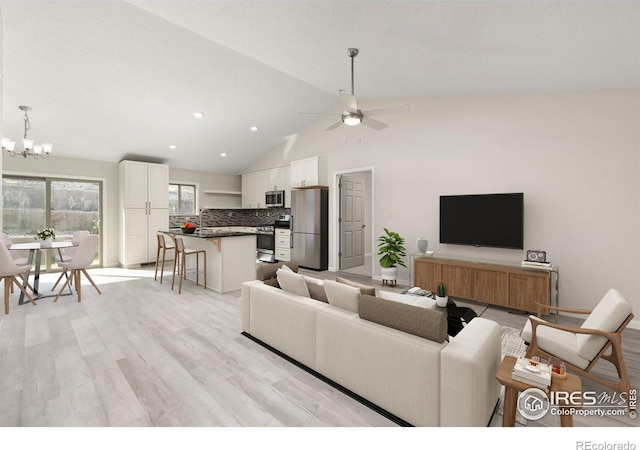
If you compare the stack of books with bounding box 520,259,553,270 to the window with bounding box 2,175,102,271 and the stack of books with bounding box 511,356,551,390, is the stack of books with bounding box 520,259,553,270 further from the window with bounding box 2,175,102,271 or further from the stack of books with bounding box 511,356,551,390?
A: the window with bounding box 2,175,102,271

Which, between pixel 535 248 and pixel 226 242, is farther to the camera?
pixel 226 242

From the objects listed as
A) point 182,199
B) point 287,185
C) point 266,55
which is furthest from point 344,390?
point 182,199

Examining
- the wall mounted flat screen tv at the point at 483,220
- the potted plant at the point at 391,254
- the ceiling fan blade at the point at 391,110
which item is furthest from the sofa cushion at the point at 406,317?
the potted plant at the point at 391,254

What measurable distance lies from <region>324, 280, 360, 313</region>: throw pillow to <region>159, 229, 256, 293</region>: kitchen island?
9.30ft

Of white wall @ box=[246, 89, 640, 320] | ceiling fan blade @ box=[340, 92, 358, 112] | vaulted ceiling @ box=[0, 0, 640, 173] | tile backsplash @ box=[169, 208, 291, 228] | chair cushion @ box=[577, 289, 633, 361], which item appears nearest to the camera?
chair cushion @ box=[577, 289, 633, 361]

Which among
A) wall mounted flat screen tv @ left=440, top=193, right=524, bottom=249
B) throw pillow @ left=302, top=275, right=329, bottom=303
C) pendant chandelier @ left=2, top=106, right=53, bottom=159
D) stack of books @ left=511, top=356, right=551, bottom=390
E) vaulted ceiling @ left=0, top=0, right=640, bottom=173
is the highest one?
vaulted ceiling @ left=0, top=0, right=640, bottom=173

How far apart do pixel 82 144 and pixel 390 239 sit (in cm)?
628

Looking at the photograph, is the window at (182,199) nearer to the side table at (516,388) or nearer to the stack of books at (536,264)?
the stack of books at (536,264)

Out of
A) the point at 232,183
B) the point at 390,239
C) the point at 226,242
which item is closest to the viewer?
the point at 226,242

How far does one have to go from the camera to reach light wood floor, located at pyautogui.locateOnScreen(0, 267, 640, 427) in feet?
6.01

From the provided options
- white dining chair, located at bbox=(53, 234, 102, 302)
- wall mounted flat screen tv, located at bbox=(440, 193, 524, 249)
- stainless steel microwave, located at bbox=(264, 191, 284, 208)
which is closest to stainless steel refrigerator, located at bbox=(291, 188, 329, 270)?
stainless steel microwave, located at bbox=(264, 191, 284, 208)

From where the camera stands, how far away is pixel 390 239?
5.04m

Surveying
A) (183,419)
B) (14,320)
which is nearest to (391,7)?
→ (183,419)
